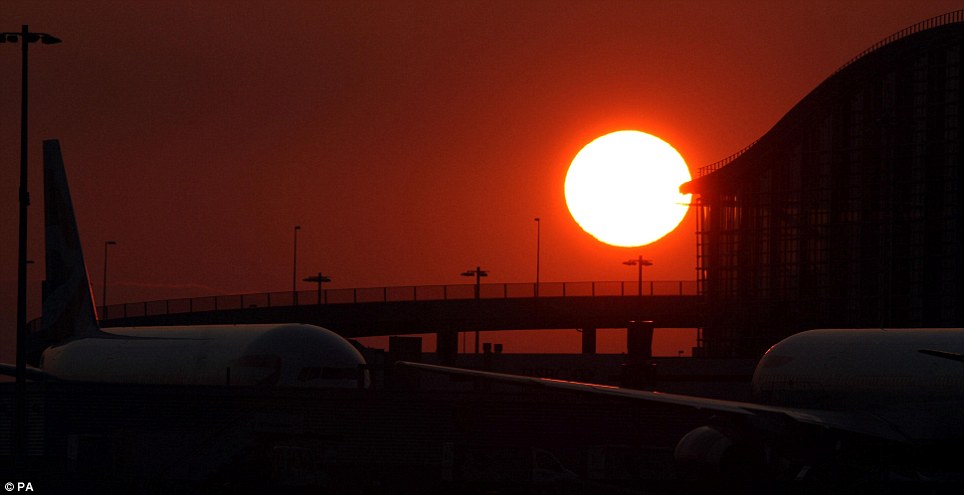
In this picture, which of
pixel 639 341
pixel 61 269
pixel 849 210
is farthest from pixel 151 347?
pixel 849 210

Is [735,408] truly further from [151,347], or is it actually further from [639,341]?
[151,347]

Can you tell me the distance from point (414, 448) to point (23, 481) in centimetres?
1578

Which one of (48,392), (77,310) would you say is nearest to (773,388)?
(48,392)

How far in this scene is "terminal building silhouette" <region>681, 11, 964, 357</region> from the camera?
3853 inches

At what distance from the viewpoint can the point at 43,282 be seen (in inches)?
2571

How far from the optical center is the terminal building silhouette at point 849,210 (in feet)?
321

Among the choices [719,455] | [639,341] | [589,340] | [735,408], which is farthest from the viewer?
[589,340]

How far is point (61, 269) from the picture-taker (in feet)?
212

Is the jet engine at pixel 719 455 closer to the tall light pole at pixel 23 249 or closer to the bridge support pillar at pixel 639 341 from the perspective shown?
the bridge support pillar at pixel 639 341

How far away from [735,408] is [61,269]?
39.9 meters

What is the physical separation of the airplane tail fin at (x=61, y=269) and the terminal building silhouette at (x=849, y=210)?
54.2 metres

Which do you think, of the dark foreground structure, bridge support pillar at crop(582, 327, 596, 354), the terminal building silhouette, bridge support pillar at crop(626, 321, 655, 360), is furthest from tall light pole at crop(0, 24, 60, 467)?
bridge support pillar at crop(582, 327, 596, 354)

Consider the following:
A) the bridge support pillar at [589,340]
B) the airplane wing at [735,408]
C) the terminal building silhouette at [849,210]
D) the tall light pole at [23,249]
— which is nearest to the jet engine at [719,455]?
the airplane wing at [735,408]

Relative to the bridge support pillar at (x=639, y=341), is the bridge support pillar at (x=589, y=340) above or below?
below
